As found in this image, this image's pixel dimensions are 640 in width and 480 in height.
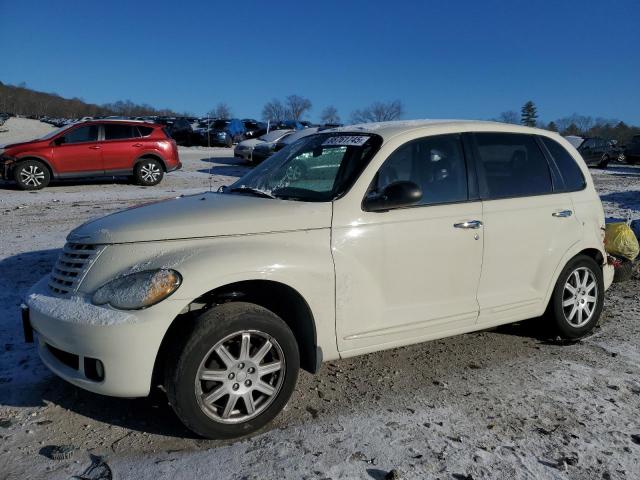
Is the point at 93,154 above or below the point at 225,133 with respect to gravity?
below

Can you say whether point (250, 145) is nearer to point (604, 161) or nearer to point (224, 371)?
point (604, 161)

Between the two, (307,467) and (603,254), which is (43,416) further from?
(603,254)

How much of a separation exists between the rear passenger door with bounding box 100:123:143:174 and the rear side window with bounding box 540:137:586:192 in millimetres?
12099

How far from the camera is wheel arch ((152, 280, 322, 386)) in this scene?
3.15m

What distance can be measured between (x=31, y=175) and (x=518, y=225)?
501 inches

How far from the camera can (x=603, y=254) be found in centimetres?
491

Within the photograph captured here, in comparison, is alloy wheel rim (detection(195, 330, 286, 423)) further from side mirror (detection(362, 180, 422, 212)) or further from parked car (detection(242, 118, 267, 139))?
parked car (detection(242, 118, 267, 139))

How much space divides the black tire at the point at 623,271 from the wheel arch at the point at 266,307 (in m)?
4.47

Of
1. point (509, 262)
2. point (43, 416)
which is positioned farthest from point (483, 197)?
point (43, 416)

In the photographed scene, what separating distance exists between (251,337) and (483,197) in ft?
6.68

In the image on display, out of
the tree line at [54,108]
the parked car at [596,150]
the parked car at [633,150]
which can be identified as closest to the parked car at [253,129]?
the parked car at [596,150]

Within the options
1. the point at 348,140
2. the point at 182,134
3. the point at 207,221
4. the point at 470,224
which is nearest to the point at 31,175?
the point at 348,140

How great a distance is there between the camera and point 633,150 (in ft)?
98.3

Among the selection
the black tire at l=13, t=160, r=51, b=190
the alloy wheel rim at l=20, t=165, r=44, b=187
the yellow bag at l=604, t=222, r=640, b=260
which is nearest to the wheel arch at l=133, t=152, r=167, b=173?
the black tire at l=13, t=160, r=51, b=190
